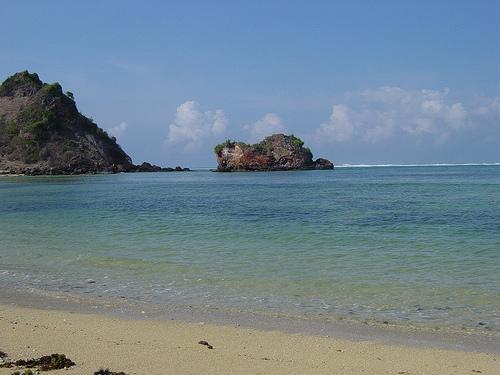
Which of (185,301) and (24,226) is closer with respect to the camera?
(185,301)

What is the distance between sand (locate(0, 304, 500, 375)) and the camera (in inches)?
287

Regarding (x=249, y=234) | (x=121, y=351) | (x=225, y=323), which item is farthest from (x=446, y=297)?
(x=249, y=234)

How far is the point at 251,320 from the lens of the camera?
10070 millimetres

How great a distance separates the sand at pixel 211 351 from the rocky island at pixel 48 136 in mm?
129433

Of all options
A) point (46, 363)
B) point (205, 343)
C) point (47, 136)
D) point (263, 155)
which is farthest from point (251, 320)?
point (263, 155)

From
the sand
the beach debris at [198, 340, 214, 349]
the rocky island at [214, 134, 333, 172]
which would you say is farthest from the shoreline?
the rocky island at [214, 134, 333, 172]

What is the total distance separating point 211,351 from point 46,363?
2374 millimetres

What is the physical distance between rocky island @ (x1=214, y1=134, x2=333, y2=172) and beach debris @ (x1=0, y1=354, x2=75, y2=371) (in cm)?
14660

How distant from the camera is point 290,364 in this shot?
7.48 meters

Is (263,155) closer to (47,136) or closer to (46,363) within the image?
(47,136)

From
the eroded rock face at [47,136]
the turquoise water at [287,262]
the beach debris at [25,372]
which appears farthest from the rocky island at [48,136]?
the beach debris at [25,372]

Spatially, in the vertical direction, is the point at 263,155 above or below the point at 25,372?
above

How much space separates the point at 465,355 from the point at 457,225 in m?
18.0

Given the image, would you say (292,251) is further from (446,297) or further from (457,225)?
(457,225)
